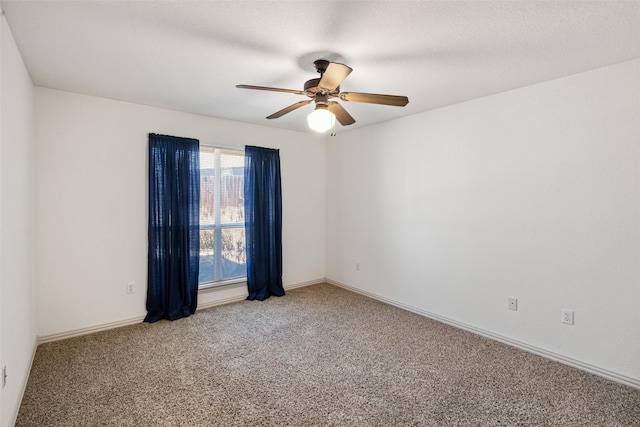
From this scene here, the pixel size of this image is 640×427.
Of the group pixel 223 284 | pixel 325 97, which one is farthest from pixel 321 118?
pixel 223 284

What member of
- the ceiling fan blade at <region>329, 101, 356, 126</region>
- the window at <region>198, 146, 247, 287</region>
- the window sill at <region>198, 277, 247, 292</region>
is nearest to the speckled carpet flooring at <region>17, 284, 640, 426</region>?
the window sill at <region>198, 277, 247, 292</region>

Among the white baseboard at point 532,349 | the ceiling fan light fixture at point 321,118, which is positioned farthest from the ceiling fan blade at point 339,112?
the white baseboard at point 532,349

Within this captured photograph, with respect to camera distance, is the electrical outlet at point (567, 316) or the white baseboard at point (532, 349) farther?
the electrical outlet at point (567, 316)

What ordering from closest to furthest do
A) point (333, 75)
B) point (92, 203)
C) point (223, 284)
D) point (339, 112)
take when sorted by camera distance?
point (333, 75), point (339, 112), point (92, 203), point (223, 284)

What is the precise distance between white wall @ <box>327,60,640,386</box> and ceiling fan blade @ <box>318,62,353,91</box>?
6.08 feet

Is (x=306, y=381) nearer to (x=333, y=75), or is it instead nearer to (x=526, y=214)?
(x=333, y=75)

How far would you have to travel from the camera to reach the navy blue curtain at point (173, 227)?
11.5 ft

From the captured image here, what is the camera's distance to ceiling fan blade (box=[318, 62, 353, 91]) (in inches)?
74.4

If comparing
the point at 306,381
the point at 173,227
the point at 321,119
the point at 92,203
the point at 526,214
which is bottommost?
the point at 306,381

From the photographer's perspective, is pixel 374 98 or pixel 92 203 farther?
pixel 92 203

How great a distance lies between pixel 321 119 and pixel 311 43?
0.51 m

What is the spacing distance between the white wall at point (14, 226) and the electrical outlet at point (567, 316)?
12.6ft

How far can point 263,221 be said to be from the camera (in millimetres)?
4324

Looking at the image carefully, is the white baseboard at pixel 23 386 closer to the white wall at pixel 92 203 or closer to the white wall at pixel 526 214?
the white wall at pixel 92 203
